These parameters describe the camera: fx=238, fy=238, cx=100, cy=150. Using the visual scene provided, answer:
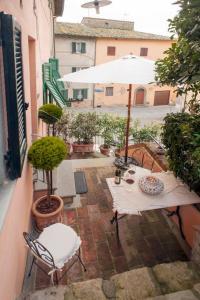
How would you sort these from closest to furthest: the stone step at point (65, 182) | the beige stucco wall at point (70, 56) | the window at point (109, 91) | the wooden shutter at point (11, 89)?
the wooden shutter at point (11, 89) → the stone step at point (65, 182) → the beige stucco wall at point (70, 56) → the window at point (109, 91)

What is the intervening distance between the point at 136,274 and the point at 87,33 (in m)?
27.5

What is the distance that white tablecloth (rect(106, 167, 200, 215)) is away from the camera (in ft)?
13.4

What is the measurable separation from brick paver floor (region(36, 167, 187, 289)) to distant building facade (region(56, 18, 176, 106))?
21.5 m

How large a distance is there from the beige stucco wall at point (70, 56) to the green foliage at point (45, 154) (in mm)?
23911

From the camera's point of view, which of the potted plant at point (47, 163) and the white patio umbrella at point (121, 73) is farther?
the white patio umbrella at point (121, 73)

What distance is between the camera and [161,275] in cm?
350

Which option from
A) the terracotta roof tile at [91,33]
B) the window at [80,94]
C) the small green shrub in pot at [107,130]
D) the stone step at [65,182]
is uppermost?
the terracotta roof tile at [91,33]

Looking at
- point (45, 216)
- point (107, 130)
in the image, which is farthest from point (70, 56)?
point (45, 216)

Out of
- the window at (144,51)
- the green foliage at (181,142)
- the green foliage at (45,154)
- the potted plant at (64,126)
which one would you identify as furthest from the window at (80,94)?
the green foliage at (45,154)

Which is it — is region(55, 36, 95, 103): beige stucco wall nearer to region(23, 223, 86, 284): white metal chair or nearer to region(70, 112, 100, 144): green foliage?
region(70, 112, 100, 144): green foliage

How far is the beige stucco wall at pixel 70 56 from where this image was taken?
86.2 ft

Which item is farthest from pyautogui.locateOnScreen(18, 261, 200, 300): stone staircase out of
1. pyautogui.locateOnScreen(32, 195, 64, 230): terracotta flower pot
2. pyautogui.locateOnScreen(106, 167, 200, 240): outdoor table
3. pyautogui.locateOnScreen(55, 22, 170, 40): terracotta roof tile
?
pyautogui.locateOnScreen(55, 22, 170, 40): terracotta roof tile

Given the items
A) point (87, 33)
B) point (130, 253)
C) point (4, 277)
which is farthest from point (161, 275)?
point (87, 33)

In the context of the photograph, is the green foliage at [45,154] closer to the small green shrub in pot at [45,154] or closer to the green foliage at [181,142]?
the small green shrub in pot at [45,154]
